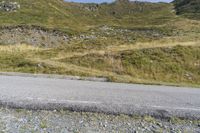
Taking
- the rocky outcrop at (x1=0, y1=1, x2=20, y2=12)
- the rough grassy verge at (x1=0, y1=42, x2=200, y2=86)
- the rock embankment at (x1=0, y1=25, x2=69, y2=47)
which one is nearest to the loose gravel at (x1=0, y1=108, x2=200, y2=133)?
the rough grassy verge at (x1=0, y1=42, x2=200, y2=86)

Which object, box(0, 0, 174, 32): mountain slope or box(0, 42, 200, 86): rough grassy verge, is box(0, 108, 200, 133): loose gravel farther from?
box(0, 0, 174, 32): mountain slope

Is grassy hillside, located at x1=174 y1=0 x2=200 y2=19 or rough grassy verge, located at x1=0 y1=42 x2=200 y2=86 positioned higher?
grassy hillside, located at x1=174 y1=0 x2=200 y2=19

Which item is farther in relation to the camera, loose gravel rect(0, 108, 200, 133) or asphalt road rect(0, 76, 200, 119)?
asphalt road rect(0, 76, 200, 119)

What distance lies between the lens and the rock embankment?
3900 centimetres

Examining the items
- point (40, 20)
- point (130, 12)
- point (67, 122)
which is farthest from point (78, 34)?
point (130, 12)

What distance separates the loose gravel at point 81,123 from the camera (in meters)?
6.09

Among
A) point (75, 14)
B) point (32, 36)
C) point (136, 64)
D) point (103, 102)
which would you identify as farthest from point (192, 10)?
point (103, 102)

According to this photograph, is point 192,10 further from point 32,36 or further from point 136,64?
point 136,64

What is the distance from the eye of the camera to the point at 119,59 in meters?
23.8

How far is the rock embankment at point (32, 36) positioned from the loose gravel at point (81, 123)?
1247 inches

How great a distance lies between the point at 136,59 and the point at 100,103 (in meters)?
16.6

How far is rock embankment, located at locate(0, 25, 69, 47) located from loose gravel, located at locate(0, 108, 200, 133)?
31.7 meters

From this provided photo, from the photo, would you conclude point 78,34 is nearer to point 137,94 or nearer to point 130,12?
point 137,94

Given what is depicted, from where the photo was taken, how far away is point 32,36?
4153 cm
